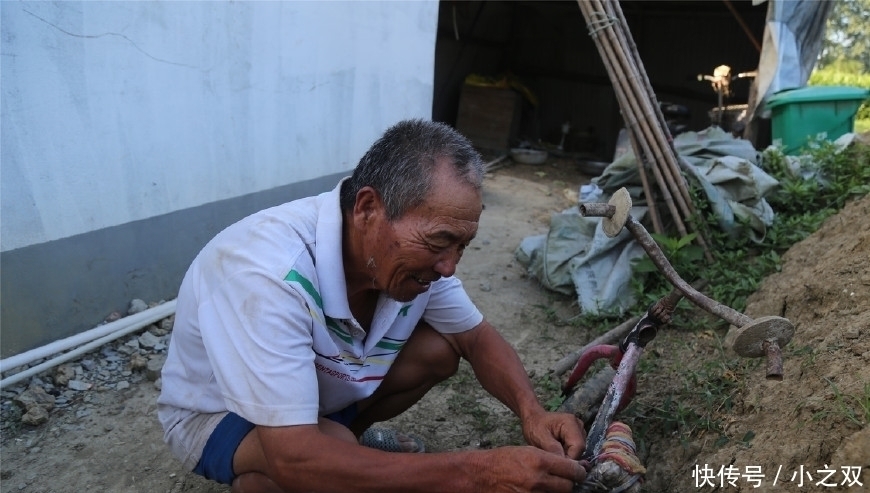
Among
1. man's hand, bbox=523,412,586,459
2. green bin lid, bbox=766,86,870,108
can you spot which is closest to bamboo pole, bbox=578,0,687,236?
green bin lid, bbox=766,86,870,108

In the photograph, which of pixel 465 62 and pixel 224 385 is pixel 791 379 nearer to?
pixel 224 385

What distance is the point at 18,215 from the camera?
9.39 ft

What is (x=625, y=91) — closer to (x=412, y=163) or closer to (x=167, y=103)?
(x=167, y=103)

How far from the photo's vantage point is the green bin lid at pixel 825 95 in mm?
5441

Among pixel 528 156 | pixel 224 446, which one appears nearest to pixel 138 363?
pixel 224 446

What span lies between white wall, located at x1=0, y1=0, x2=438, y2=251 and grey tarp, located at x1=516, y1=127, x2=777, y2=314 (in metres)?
1.99

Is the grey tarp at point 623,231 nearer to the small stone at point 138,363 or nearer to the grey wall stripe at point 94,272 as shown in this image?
the grey wall stripe at point 94,272

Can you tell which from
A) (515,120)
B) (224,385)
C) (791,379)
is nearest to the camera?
(224,385)

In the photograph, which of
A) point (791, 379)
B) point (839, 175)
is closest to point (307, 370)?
point (791, 379)

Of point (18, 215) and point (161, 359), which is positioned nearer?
point (18, 215)

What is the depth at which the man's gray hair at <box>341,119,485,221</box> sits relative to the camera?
1570 mm

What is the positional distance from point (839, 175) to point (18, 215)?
4.91m

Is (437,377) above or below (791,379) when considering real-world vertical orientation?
below

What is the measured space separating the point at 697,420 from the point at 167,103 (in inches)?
122
